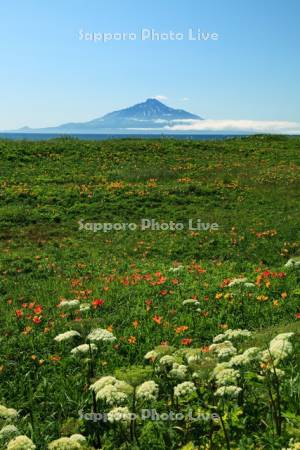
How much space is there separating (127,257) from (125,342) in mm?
8530

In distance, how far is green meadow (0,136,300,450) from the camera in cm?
525

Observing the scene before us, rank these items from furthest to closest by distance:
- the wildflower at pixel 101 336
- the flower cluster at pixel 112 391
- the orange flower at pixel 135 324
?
1. the orange flower at pixel 135 324
2. the wildflower at pixel 101 336
3. the flower cluster at pixel 112 391

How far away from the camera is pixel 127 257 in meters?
18.0

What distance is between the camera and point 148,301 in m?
11.6

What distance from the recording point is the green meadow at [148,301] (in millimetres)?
5254

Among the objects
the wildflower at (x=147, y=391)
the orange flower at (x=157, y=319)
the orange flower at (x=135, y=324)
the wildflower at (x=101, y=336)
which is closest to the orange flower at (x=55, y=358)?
the orange flower at (x=135, y=324)

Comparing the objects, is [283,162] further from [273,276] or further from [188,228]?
[273,276]

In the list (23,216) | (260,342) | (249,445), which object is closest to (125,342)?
(260,342)

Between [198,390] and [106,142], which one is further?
[106,142]

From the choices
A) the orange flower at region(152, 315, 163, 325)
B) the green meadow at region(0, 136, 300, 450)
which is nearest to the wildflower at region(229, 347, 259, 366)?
the green meadow at region(0, 136, 300, 450)

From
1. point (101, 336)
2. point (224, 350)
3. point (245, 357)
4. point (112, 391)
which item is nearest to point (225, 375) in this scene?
point (245, 357)

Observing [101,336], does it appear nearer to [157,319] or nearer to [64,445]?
[64,445]

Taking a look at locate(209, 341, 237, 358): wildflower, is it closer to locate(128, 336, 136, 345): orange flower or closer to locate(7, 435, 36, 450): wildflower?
locate(7, 435, 36, 450): wildflower

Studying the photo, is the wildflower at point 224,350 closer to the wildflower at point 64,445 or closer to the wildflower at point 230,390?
the wildflower at point 230,390
